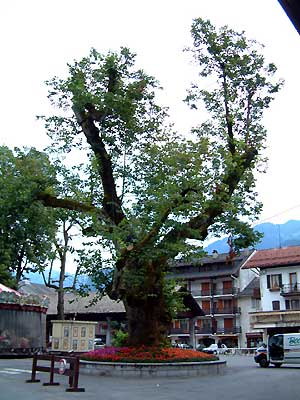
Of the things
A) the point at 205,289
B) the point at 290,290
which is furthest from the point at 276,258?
the point at 205,289

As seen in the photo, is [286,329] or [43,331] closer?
[43,331]

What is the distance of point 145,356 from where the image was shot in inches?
731

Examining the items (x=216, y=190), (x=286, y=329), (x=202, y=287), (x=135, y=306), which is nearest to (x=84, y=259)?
(x=135, y=306)

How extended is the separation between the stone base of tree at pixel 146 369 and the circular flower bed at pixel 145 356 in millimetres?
247

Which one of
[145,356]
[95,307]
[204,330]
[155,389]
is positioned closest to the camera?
[155,389]

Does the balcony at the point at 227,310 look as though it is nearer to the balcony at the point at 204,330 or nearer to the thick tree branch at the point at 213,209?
the balcony at the point at 204,330

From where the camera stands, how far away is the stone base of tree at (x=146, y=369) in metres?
17.7

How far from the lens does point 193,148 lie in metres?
19.8

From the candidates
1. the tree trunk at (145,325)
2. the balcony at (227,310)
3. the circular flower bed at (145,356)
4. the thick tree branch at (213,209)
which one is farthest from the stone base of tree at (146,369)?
the balcony at (227,310)

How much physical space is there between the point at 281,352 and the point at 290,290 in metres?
29.3

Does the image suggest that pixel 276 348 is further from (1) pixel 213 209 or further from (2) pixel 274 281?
(2) pixel 274 281

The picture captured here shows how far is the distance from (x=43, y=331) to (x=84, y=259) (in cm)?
1700

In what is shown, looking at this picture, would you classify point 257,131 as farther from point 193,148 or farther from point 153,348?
point 153,348

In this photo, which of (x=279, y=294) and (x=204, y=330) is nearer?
(x=279, y=294)
